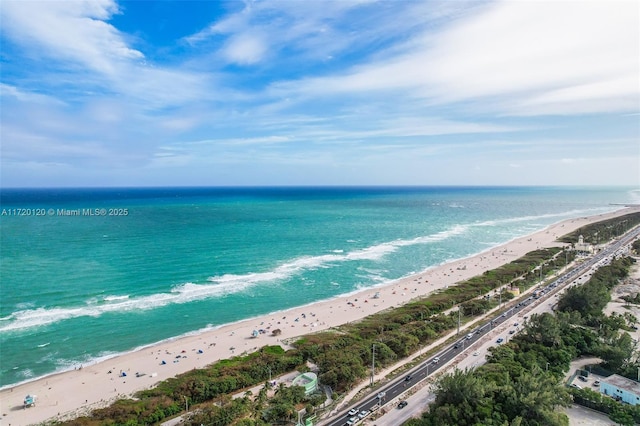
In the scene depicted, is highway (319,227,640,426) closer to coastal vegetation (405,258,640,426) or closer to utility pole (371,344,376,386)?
utility pole (371,344,376,386)

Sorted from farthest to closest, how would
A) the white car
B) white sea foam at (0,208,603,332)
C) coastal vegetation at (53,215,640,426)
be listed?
white sea foam at (0,208,603,332), the white car, coastal vegetation at (53,215,640,426)

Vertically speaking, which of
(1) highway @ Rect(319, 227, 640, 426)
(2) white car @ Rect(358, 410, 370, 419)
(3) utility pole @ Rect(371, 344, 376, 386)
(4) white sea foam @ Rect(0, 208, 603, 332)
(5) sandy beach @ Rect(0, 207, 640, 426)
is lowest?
(5) sandy beach @ Rect(0, 207, 640, 426)

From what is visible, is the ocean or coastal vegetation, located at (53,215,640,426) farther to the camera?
the ocean

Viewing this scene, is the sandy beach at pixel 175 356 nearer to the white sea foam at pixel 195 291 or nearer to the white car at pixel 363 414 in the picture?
the white sea foam at pixel 195 291

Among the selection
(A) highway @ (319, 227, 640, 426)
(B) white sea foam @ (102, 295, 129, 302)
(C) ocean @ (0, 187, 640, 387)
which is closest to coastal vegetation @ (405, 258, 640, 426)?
(A) highway @ (319, 227, 640, 426)

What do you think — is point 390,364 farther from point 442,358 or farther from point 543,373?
point 543,373

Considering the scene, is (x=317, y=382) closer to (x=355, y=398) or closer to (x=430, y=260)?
(x=355, y=398)

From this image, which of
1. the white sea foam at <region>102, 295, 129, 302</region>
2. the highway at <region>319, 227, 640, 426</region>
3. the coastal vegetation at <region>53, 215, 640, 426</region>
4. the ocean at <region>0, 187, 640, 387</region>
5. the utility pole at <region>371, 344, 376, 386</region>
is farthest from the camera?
the white sea foam at <region>102, 295, 129, 302</region>


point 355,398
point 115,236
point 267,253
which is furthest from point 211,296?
point 115,236
